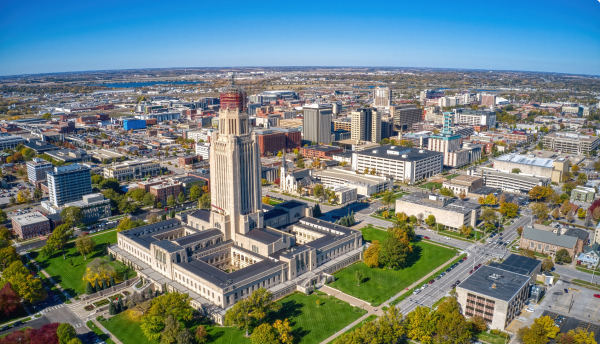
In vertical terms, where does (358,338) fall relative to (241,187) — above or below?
below

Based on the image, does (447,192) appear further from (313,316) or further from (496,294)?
(313,316)

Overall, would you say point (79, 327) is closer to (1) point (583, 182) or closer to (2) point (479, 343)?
(2) point (479, 343)

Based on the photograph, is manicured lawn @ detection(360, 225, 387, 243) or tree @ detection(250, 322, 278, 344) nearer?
tree @ detection(250, 322, 278, 344)

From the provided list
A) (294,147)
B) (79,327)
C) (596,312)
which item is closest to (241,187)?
(79,327)

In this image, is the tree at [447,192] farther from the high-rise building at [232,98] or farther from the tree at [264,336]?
the tree at [264,336]

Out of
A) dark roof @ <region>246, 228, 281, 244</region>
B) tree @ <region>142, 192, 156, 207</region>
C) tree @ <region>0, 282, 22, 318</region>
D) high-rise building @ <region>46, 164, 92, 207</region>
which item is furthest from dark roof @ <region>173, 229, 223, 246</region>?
high-rise building @ <region>46, 164, 92, 207</region>

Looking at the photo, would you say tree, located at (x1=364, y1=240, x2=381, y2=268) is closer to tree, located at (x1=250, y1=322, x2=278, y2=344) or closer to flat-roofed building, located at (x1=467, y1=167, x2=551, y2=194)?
tree, located at (x1=250, y1=322, x2=278, y2=344)
